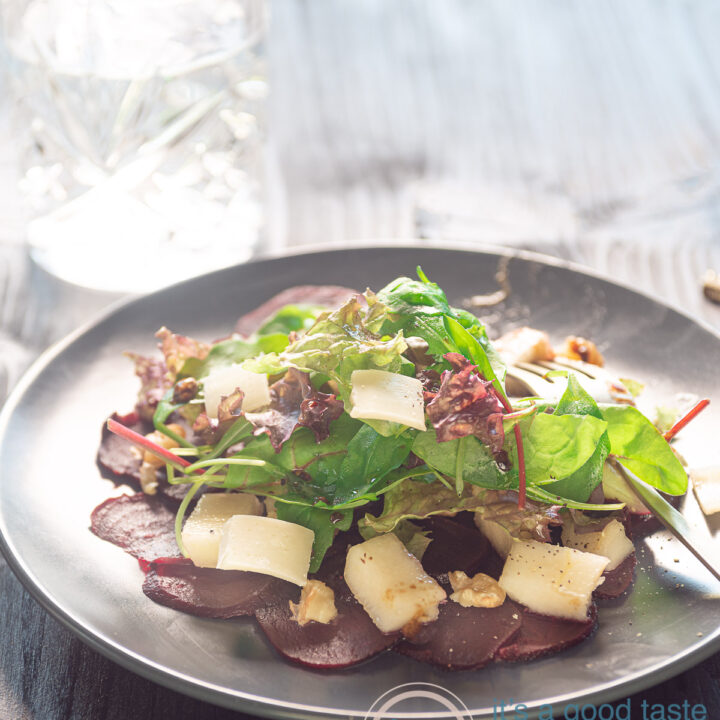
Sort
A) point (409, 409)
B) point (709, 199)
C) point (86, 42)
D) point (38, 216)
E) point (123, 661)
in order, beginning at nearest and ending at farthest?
point (123, 661) < point (409, 409) < point (86, 42) < point (38, 216) < point (709, 199)

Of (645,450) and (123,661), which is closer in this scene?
(123,661)

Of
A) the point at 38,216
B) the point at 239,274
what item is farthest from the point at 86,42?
the point at 239,274

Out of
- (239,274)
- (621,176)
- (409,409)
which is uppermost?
(409,409)

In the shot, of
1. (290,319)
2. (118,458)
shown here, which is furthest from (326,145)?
(118,458)

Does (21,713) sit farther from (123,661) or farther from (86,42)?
(86,42)

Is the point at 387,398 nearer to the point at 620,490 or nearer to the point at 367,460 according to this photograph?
the point at 367,460

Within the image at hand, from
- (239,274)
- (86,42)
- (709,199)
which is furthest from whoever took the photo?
(709,199)

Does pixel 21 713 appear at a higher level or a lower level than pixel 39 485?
lower
